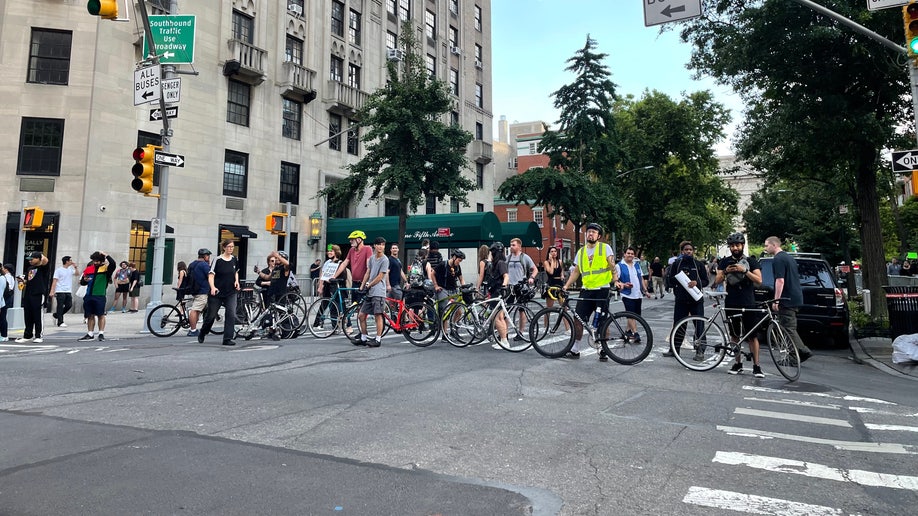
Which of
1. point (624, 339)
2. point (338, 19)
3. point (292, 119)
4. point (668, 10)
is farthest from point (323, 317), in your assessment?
point (338, 19)

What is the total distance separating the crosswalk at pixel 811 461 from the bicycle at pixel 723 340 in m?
1.31

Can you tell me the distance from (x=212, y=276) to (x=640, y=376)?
8014 mm

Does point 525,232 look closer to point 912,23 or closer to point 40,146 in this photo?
point 40,146

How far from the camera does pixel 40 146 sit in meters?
19.9

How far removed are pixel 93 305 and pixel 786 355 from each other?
1298 centimetres

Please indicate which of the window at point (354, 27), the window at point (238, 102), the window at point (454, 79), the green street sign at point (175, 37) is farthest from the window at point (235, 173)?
the window at point (454, 79)

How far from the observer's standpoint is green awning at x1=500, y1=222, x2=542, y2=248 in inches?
1223

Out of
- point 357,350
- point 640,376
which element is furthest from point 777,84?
point 357,350

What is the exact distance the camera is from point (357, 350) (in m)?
10.1

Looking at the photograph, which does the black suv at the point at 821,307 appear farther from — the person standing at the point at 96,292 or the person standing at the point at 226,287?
the person standing at the point at 96,292

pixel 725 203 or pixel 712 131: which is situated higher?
pixel 712 131

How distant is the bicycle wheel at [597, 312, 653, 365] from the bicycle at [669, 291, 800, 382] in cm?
48

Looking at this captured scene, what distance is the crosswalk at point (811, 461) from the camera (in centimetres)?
340

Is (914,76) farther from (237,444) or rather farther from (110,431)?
(110,431)
